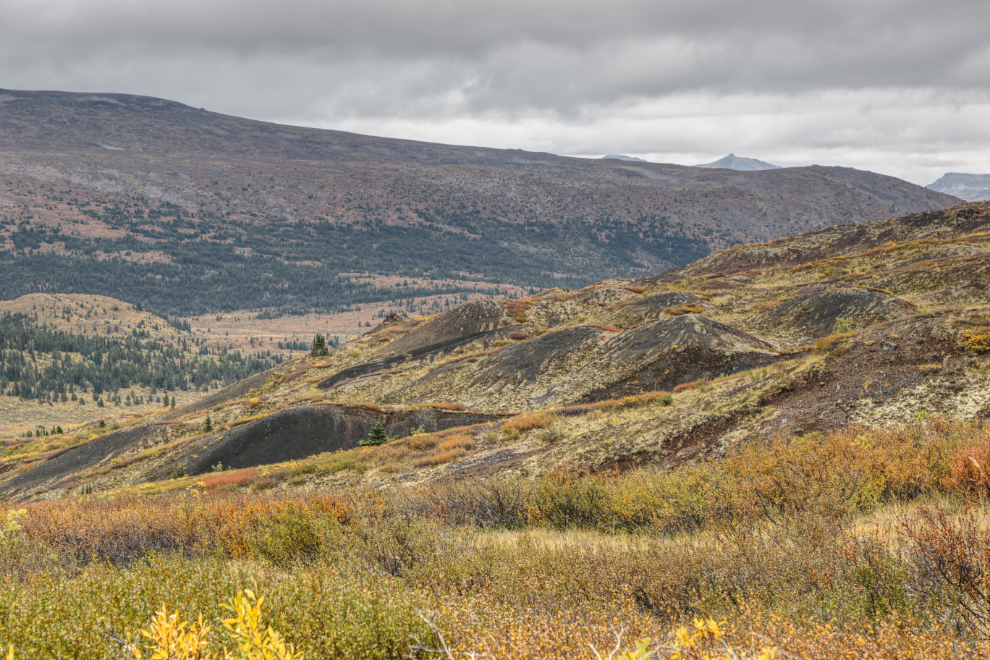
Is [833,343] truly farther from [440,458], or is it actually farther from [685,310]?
[685,310]

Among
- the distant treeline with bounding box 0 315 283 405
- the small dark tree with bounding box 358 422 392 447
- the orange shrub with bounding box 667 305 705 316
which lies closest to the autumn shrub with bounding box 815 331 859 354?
the small dark tree with bounding box 358 422 392 447

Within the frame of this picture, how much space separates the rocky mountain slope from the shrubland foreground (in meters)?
3.79

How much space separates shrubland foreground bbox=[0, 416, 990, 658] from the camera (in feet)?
13.0

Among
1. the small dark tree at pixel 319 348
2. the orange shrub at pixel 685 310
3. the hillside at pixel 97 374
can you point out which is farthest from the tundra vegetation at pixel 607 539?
the hillside at pixel 97 374

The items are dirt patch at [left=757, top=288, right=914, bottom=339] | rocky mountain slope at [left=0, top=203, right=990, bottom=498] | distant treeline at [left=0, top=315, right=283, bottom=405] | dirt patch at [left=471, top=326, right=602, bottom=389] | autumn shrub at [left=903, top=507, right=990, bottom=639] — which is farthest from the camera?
distant treeline at [left=0, top=315, right=283, bottom=405]

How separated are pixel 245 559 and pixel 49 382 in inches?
6159

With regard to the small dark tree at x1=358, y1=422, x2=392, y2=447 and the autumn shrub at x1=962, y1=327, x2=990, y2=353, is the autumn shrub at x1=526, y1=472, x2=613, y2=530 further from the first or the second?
the small dark tree at x1=358, y1=422, x2=392, y2=447

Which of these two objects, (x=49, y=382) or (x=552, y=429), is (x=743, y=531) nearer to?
(x=552, y=429)

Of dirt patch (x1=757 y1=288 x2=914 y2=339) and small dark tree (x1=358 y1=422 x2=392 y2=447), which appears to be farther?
dirt patch (x1=757 y1=288 x2=914 y2=339)

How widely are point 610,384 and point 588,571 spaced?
24.9 metres

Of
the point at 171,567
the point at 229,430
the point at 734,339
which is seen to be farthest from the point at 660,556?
the point at 229,430

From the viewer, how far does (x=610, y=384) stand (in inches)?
1187

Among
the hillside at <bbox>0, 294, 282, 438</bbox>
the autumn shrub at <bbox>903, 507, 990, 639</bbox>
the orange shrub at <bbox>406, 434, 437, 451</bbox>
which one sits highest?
the autumn shrub at <bbox>903, 507, 990, 639</bbox>

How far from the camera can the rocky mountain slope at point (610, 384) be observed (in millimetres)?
13867
